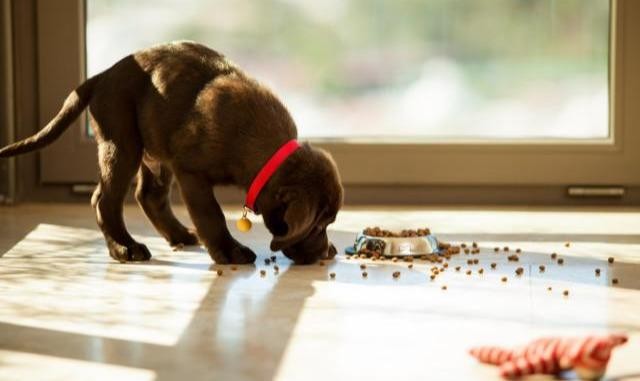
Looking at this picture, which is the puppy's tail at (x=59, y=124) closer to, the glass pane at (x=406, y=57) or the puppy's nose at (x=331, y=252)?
the puppy's nose at (x=331, y=252)

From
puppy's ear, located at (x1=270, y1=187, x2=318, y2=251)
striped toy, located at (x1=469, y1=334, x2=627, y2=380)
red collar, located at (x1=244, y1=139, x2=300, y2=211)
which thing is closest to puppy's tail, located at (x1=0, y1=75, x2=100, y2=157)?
red collar, located at (x1=244, y1=139, x2=300, y2=211)

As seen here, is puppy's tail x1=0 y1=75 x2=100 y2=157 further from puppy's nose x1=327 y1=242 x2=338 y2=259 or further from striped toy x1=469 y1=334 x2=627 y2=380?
striped toy x1=469 y1=334 x2=627 y2=380

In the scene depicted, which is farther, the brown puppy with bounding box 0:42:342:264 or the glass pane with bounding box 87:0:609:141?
the glass pane with bounding box 87:0:609:141

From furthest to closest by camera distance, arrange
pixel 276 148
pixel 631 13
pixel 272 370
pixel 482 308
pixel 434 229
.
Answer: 1. pixel 631 13
2. pixel 434 229
3. pixel 276 148
4. pixel 482 308
5. pixel 272 370

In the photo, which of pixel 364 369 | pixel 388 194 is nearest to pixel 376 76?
pixel 388 194

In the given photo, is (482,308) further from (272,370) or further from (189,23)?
(189,23)
